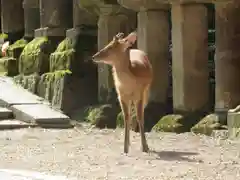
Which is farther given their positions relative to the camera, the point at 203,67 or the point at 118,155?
the point at 203,67

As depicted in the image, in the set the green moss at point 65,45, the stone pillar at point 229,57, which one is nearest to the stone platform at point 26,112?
the green moss at point 65,45

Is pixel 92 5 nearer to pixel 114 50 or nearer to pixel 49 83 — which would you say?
pixel 49 83

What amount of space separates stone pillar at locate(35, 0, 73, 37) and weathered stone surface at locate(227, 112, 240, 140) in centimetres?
601

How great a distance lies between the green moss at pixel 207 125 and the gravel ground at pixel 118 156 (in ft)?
0.46

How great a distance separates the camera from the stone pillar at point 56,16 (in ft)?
43.8

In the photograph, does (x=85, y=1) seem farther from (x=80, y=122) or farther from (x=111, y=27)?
(x=80, y=122)

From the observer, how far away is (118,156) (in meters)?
7.30

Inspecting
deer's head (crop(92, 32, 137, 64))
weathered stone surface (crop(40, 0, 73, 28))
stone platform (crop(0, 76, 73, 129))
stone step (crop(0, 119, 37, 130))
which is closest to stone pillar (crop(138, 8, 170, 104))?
stone platform (crop(0, 76, 73, 129))

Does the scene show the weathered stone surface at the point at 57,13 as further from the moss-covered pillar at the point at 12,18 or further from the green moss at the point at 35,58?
the moss-covered pillar at the point at 12,18

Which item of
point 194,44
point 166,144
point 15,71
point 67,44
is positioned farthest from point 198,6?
point 15,71

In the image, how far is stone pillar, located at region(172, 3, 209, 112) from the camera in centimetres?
928

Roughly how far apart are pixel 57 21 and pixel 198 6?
4737 millimetres

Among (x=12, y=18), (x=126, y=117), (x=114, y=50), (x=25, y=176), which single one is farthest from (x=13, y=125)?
(x=12, y=18)

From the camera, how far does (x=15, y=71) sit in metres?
14.7
